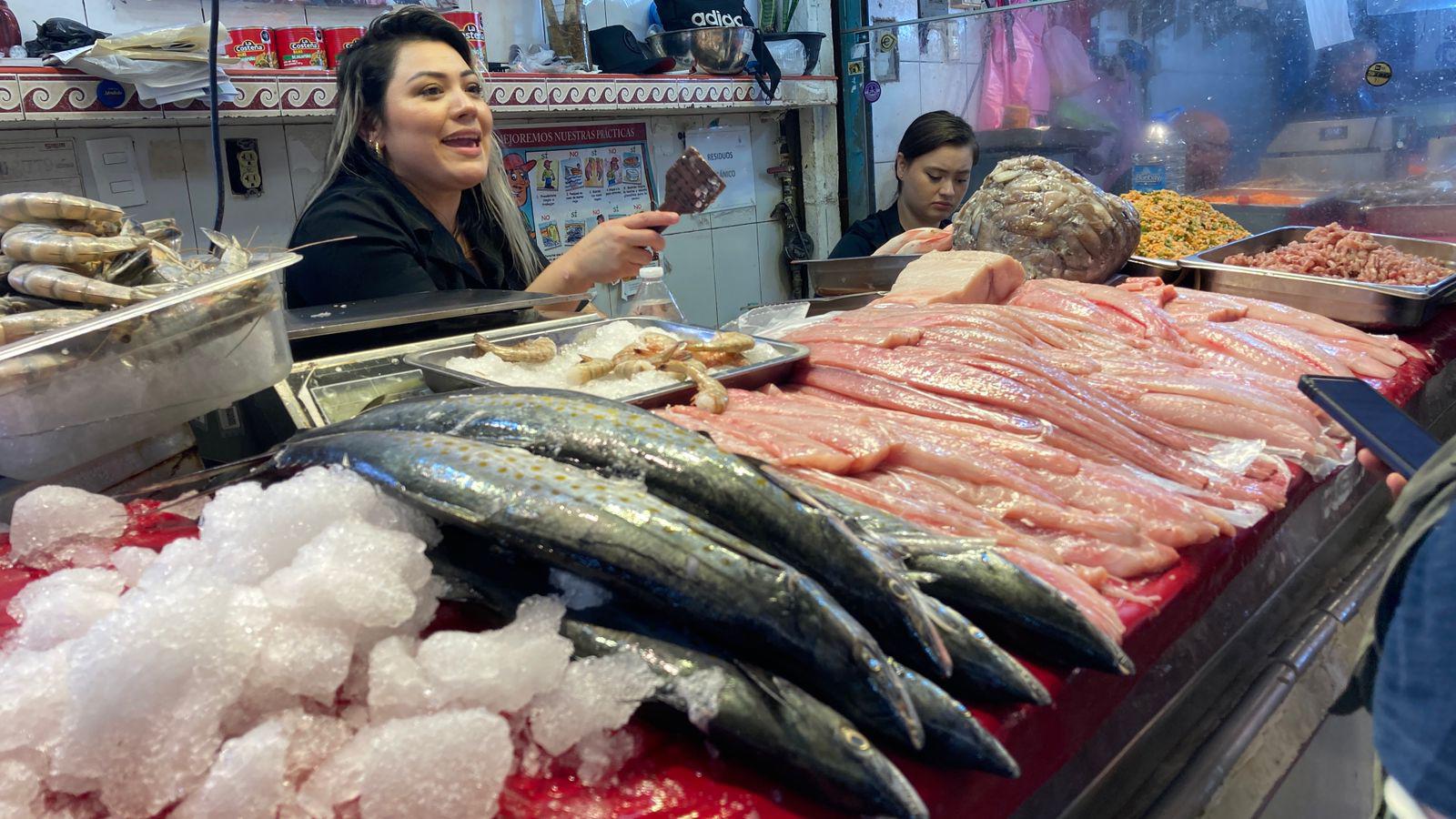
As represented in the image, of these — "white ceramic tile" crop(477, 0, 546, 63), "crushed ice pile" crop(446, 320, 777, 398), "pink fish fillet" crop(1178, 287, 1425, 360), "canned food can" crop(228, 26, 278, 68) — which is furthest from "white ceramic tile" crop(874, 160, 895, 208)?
"crushed ice pile" crop(446, 320, 777, 398)

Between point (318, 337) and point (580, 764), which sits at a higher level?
point (318, 337)

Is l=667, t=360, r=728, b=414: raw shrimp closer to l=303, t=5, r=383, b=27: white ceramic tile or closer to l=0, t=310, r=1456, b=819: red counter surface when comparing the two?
l=0, t=310, r=1456, b=819: red counter surface

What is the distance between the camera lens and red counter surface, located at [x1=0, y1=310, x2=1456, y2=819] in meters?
0.91

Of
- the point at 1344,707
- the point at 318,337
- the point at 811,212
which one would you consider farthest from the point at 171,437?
the point at 811,212

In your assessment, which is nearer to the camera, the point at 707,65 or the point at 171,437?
the point at 171,437

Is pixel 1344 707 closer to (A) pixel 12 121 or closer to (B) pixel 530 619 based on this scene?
(B) pixel 530 619

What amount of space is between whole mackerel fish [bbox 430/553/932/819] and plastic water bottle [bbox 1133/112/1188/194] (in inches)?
208

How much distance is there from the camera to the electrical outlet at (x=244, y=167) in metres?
4.32

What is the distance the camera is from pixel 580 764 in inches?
37.5

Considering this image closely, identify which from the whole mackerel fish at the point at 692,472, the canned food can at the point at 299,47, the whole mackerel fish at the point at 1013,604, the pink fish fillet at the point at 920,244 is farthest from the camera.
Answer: the canned food can at the point at 299,47

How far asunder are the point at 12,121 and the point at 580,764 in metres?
3.76

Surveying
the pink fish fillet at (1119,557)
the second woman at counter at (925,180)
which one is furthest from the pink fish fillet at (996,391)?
the second woman at counter at (925,180)

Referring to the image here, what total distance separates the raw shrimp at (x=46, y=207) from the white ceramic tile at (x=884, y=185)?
6.16 meters

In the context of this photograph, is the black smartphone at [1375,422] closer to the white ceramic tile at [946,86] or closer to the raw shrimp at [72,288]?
the raw shrimp at [72,288]
